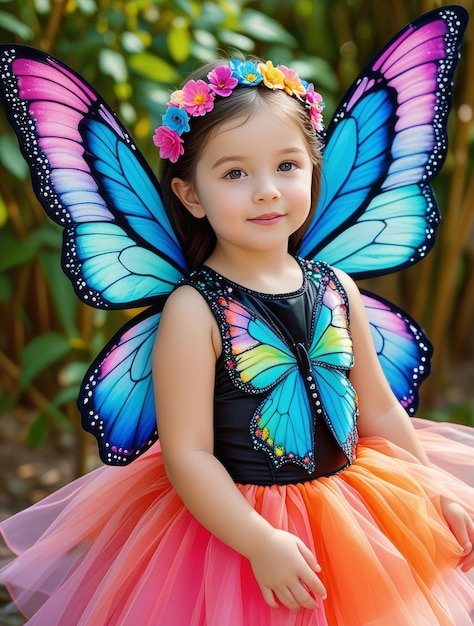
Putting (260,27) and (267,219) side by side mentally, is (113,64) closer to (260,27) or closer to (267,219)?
(260,27)

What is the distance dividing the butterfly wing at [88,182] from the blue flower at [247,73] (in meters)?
0.18

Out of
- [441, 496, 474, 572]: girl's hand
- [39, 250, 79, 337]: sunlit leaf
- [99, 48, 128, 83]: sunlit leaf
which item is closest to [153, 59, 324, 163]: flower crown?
[441, 496, 474, 572]: girl's hand

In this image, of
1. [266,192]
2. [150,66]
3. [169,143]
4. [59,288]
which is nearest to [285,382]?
[266,192]

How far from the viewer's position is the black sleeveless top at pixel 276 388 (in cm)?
121

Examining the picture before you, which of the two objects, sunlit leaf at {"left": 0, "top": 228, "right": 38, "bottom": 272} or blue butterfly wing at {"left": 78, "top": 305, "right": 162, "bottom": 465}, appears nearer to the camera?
blue butterfly wing at {"left": 78, "top": 305, "right": 162, "bottom": 465}

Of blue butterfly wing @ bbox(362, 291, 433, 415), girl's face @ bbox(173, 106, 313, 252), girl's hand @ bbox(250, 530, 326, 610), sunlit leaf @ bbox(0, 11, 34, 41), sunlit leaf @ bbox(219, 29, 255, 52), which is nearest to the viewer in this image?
girl's hand @ bbox(250, 530, 326, 610)

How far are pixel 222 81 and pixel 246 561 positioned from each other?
639mm

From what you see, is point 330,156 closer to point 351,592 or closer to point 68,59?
point 351,592

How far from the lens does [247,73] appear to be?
122 centimetres

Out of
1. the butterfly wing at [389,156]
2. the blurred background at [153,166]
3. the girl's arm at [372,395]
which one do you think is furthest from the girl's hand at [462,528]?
the blurred background at [153,166]

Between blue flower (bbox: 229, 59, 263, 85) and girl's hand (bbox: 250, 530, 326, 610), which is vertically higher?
blue flower (bbox: 229, 59, 263, 85)

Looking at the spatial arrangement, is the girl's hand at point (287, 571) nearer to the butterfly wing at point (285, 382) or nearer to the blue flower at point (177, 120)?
the butterfly wing at point (285, 382)

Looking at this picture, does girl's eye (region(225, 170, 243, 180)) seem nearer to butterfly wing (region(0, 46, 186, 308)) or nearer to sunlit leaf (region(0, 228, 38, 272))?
butterfly wing (region(0, 46, 186, 308))

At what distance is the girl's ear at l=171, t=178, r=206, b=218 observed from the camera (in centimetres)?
126
